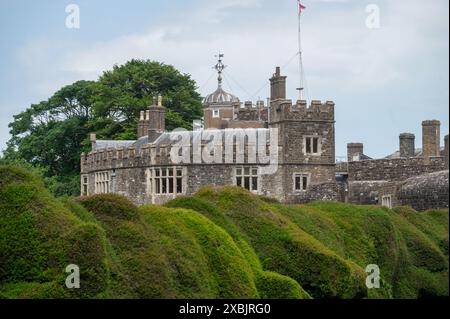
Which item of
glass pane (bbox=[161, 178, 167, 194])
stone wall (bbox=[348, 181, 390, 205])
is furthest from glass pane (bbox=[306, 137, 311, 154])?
stone wall (bbox=[348, 181, 390, 205])

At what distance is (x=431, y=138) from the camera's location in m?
65.2

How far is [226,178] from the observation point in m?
68.6

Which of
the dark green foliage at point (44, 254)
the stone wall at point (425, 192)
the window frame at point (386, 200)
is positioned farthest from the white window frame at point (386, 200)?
the dark green foliage at point (44, 254)

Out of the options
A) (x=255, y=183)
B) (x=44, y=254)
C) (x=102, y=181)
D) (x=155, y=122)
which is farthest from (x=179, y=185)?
(x=44, y=254)

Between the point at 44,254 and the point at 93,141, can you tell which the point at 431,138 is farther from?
the point at 44,254

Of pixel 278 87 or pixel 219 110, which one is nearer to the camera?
pixel 278 87

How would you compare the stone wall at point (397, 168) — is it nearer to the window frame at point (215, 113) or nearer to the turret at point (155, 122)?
the turret at point (155, 122)

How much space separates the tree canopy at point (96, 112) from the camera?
87.8 meters

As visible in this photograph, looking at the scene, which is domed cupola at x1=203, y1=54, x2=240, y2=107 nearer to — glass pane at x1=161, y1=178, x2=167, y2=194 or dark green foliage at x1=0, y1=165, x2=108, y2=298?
glass pane at x1=161, y1=178, x2=167, y2=194

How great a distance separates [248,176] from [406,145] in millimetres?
8462

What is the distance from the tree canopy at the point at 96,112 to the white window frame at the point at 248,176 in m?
18.8

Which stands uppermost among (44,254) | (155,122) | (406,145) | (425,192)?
(155,122)
